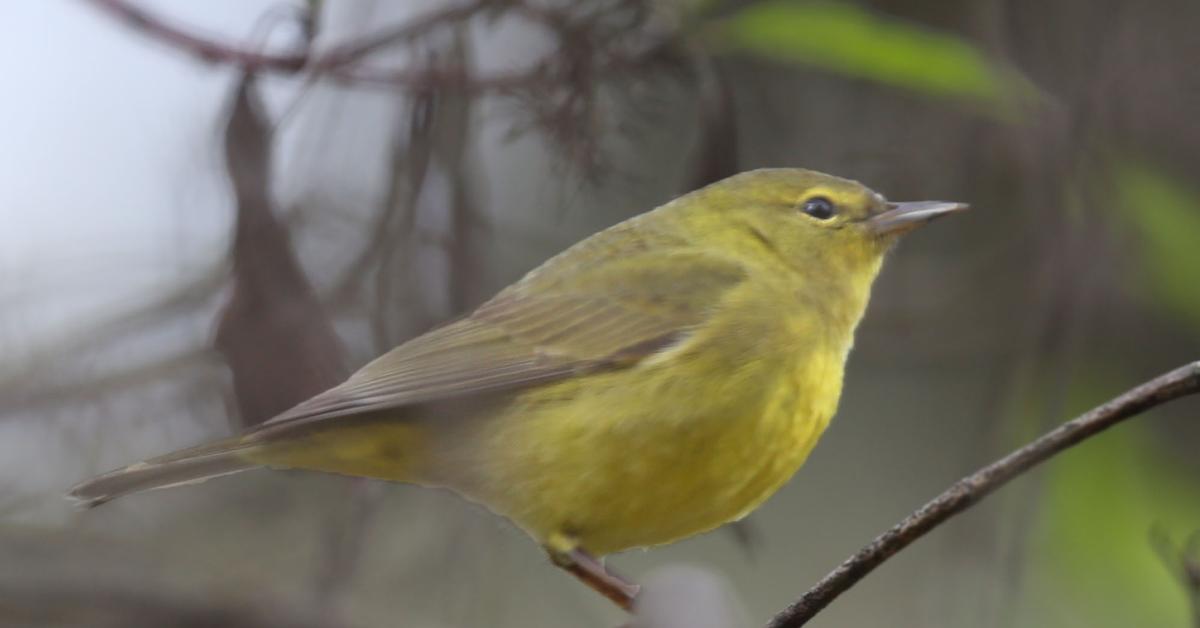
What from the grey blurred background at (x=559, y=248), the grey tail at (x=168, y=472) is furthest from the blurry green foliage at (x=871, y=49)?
the grey tail at (x=168, y=472)

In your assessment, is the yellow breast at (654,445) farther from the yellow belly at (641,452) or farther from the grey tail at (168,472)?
the grey tail at (168,472)

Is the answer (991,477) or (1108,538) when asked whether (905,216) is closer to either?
(1108,538)

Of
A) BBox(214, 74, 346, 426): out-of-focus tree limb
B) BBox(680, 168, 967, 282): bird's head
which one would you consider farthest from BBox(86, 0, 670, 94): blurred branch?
BBox(680, 168, 967, 282): bird's head

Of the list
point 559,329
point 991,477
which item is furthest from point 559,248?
point 991,477

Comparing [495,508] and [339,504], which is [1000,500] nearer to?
[495,508]

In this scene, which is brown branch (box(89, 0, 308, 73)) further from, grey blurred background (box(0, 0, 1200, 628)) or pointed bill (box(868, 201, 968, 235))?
pointed bill (box(868, 201, 968, 235))

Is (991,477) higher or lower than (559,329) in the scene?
higher
